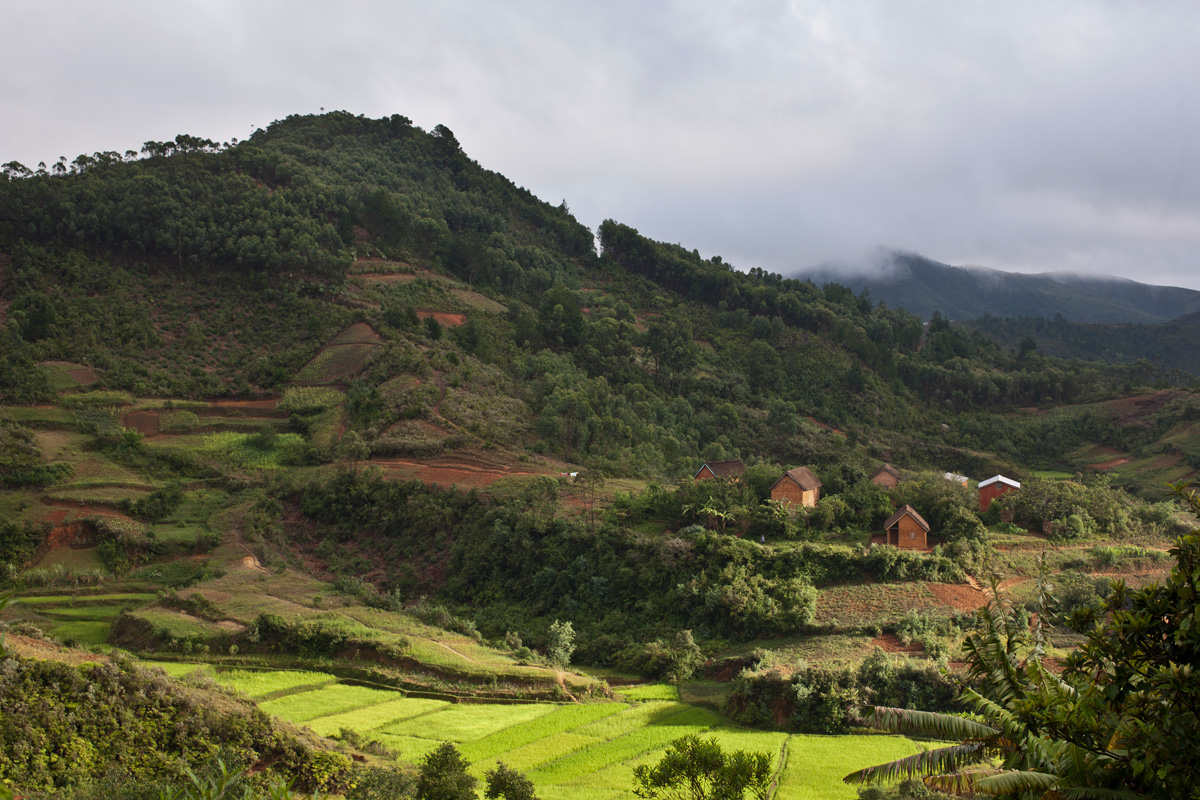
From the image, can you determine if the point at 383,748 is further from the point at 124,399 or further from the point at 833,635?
the point at 124,399

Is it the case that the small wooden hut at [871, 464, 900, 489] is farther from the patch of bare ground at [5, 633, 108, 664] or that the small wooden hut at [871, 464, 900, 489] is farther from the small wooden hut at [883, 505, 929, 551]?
the patch of bare ground at [5, 633, 108, 664]

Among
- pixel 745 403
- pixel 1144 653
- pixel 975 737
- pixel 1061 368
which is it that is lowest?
pixel 975 737

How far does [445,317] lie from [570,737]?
39.1m

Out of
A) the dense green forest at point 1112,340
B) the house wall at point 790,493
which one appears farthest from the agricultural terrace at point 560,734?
the dense green forest at point 1112,340

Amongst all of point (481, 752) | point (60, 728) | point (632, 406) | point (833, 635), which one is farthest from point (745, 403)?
point (60, 728)

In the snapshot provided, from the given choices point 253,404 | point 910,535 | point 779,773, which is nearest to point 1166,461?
point 910,535

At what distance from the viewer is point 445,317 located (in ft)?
178

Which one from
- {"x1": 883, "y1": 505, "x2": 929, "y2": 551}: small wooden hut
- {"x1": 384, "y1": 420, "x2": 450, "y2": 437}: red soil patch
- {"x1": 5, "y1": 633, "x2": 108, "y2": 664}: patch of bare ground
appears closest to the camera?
{"x1": 5, "y1": 633, "x2": 108, "y2": 664}: patch of bare ground

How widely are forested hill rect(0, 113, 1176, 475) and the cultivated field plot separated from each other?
19.7 metres

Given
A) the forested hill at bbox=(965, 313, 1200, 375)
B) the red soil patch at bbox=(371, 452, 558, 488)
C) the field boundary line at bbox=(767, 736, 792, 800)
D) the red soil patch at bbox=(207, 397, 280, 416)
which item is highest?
the forested hill at bbox=(965, 313, 1200, 375)

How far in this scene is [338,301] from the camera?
5372 cm

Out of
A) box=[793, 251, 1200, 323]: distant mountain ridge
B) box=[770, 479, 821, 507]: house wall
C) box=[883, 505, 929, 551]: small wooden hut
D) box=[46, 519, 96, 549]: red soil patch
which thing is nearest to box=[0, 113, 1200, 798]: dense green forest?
box=[46, 519, 96, 549]: red soil patch

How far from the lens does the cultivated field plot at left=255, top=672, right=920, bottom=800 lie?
16.7m

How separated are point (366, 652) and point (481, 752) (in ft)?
21.5
